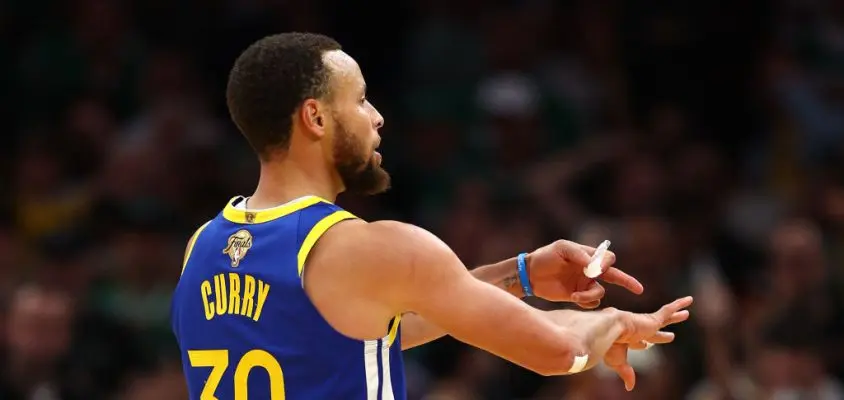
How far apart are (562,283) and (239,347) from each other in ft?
3.89

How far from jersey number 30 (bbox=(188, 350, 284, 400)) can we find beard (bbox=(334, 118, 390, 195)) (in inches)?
25.4

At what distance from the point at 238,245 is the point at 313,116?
47 centimetres

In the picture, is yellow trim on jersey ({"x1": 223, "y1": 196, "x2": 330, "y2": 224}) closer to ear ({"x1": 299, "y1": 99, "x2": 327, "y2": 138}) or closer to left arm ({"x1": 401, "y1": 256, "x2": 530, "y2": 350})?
ear ({"x1": 299, "y1": 99, "x2": 327, "y2": 138})

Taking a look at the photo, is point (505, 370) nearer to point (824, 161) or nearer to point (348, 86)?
point (824, 161)

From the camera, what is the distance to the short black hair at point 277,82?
4.46 meters

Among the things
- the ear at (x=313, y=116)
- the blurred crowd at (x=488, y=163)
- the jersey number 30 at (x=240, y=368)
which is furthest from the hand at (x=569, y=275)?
the blurred crowd at (x=488, y=163)

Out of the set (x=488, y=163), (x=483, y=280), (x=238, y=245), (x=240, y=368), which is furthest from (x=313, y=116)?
(x=488, y=163)

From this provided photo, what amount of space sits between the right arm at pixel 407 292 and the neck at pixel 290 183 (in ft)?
0.82

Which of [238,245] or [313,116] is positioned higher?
[313,116]

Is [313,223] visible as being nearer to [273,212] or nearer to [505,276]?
[273,212]

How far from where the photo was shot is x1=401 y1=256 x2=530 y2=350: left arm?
5070 mm

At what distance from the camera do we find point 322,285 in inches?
169

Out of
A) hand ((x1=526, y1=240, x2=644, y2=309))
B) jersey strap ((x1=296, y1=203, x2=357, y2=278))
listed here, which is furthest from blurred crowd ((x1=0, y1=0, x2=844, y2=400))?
jersey strap ((x1=296, y1=203, x2=357, y2=278))

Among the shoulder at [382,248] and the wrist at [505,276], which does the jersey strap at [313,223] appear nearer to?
the shoulder at [382,248]
